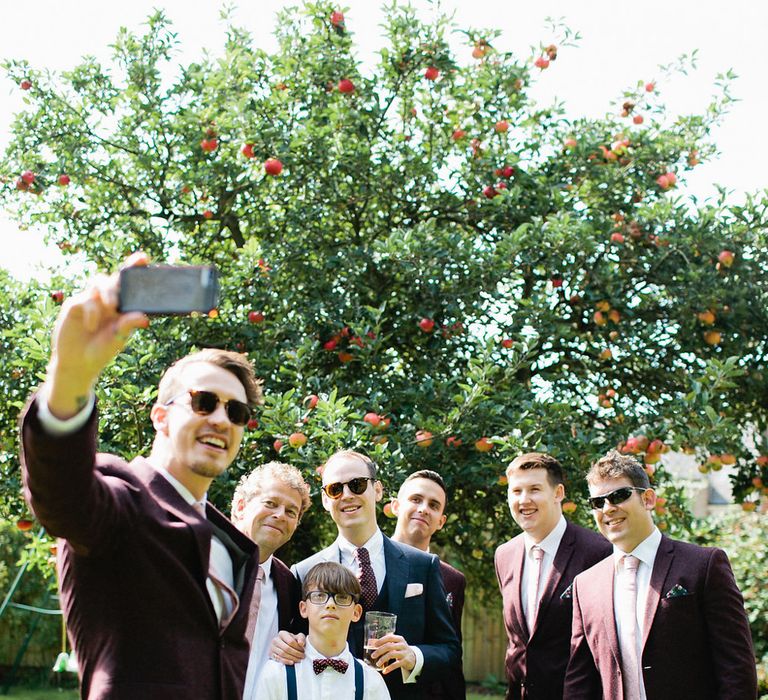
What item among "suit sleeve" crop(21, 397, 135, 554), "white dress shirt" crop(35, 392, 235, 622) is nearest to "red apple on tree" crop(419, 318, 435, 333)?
"white dress shirt" crop(35, 392, 235, 622)

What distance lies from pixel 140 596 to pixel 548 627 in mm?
2929

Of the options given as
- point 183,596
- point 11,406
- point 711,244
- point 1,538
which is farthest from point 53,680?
point 183,596

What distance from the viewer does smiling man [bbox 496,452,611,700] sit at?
15.7ft

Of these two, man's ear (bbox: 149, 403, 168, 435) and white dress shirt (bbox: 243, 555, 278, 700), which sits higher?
man's ear (bbox: 149, 403, 168, 435)

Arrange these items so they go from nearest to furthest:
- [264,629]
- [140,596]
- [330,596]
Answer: [140,596], [330,596], [264,629]

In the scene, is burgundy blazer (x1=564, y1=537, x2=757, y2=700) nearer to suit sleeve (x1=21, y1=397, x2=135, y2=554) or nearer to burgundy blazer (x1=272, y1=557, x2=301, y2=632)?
burgundy blazer (x1=272, y1=557, x2=301, y2=632)

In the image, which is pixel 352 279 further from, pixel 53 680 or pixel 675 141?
pixel 53 680

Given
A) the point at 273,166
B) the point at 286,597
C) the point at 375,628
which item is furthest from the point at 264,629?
the point at 273,166

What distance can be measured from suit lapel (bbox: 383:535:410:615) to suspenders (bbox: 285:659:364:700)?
0.43 metres

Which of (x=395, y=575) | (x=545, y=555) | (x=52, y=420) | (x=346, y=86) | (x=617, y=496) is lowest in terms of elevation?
(x=395, y=575)

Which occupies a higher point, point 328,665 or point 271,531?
point 271,531

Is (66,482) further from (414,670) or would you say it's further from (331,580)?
(414,670)

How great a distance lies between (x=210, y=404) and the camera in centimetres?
248

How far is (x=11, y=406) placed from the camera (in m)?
7.00
